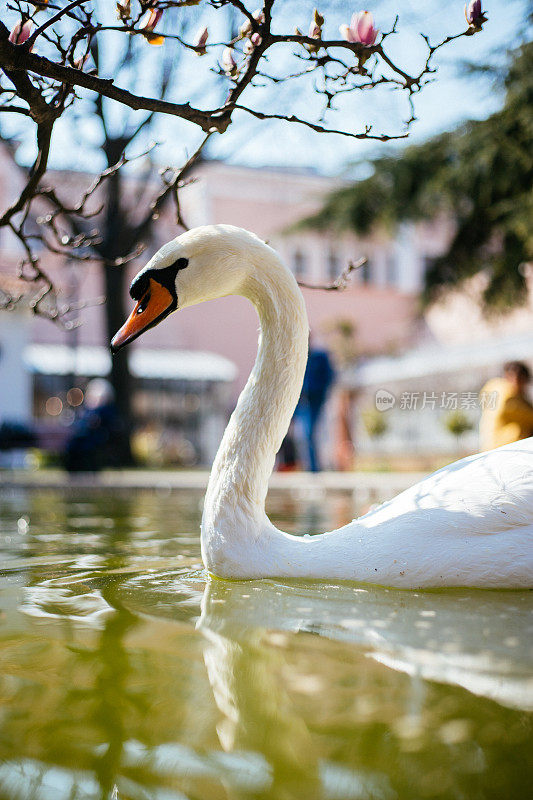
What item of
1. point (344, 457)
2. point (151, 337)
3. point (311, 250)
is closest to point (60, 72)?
point (344, 457)

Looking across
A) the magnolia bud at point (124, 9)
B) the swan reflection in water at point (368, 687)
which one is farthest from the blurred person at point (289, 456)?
the magnolia bud at point (124, 9)

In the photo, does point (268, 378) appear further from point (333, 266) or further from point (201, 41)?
point (333, 266)

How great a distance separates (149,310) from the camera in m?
2.80

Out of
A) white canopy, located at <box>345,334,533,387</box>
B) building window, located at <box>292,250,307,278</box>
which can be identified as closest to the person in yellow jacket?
white canopy, located at <box>345,334,533,387</box>

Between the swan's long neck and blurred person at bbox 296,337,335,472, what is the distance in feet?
20.1

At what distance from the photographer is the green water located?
1268 millimetres

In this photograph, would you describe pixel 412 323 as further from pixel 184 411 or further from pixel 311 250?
pixel 311 250

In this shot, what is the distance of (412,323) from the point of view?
36.3ft

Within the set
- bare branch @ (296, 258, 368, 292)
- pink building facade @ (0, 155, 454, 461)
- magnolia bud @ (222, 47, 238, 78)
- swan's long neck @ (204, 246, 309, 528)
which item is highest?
pink building facade @ (0, 155, 454, 461)

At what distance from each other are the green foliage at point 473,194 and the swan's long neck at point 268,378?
5720mm

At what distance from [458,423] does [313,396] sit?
23.9 ft

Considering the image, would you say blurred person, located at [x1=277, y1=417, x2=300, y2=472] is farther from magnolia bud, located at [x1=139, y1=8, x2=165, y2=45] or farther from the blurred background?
magnolia bud, located at [x1=139, y1=8, x2=165, y2=45]

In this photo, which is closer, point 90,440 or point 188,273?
point 188,273

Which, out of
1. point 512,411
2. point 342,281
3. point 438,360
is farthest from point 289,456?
point 342,281
